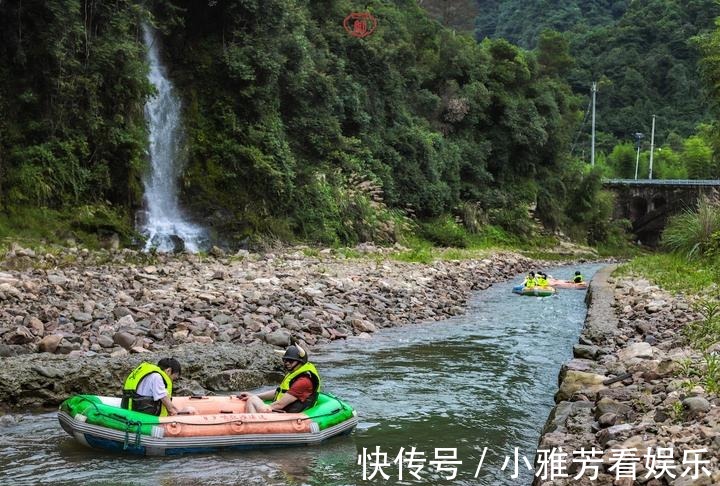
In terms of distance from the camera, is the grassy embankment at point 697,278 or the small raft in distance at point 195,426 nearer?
the small raft in distance at point 195,426

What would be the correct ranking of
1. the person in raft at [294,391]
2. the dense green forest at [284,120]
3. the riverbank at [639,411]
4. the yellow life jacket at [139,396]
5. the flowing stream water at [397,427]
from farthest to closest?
the dense green forest at [284,120], the person in raft at [294,391], the yellow life jacket at [139,396], the flowing stream water at [397,427], the riverbank at [639,411]

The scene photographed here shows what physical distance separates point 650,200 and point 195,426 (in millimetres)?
54002

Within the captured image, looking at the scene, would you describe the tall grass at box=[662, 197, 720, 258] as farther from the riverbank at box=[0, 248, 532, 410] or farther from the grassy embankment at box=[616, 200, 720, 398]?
the riverbank at box=[0, 248, 532, 410]

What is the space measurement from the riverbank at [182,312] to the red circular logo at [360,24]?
52.2ft

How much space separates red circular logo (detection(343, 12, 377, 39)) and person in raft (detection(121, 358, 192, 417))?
27.3 m

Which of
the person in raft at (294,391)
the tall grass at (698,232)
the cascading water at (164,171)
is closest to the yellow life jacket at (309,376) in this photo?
the person in raft at (294,391)

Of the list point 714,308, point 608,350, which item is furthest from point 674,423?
point 714,308

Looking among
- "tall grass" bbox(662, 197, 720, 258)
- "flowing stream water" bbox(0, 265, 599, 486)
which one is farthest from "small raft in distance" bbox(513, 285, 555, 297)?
"flowing stream water" bbox(0, 265, 599, 486)

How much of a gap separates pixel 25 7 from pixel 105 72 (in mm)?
2391

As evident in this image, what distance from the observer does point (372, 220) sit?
92.7ft

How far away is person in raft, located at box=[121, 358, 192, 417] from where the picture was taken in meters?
6.81

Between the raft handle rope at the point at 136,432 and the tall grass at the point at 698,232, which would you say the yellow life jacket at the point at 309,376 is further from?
the tall grass at the point at 698,232

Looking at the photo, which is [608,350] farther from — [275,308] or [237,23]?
[237,23]

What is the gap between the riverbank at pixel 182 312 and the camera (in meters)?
8.56
